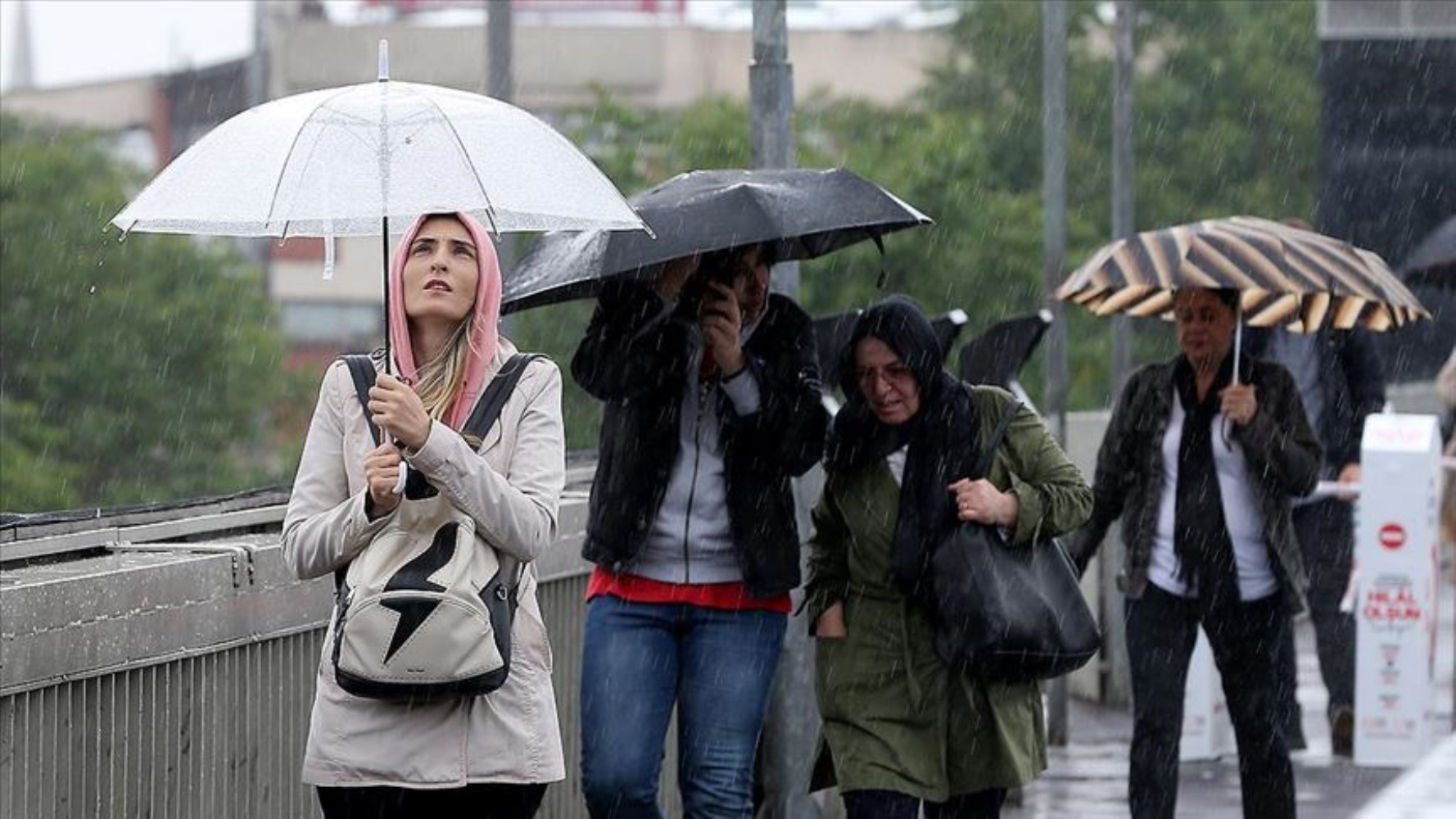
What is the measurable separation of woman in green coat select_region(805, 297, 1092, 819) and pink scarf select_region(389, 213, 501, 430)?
1.75m

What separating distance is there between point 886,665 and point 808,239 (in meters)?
1.05

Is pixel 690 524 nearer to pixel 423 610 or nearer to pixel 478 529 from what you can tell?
pixel 478 529

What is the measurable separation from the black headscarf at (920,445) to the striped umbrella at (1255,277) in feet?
5.30

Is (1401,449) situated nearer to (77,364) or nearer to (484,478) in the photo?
(484,478)

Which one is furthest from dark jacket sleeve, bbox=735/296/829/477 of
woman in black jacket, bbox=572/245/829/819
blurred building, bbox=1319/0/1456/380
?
blurred building, bbox=1319/0/1456/380

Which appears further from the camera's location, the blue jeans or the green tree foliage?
the green tree foliage

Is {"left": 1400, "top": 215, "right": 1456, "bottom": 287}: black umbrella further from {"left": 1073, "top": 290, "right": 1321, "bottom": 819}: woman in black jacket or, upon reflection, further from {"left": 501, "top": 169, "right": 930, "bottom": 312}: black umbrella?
{"left": 501, "top": 169, "right": 930, "bottom": 312}: black umbrella

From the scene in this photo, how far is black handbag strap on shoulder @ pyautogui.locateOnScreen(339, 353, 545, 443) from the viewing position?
5410mm

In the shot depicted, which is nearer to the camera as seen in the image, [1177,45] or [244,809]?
[244,809]

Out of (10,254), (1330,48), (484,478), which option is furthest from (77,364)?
(484,478)

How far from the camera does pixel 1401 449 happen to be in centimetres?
1165

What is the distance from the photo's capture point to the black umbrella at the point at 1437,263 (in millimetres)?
14258

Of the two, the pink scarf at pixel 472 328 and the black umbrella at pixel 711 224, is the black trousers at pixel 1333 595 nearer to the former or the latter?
the black umbrella at pixel 711 224

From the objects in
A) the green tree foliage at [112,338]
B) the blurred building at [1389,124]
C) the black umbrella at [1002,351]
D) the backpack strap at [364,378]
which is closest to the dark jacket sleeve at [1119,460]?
the black umbrella at [1002,351]
